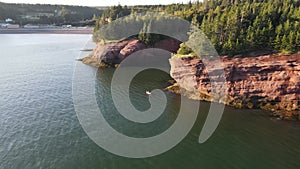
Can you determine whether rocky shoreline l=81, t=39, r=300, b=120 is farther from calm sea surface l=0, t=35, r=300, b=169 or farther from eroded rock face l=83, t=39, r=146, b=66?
eroded rock face l=83, t=39, r=146, b=66

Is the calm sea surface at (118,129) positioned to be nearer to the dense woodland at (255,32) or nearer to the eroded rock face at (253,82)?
the eroded rock face at (253,82)

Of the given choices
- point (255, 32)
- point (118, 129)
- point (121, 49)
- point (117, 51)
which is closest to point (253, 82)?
point (255, 32)

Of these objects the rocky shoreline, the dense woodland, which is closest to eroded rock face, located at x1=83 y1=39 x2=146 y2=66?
the dense woodland

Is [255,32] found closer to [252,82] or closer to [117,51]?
[252,82]

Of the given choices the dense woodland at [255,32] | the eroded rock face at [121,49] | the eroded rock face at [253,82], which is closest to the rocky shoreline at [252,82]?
the eroded rock face at [253,82]

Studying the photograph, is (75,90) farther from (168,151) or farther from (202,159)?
(202,159)
